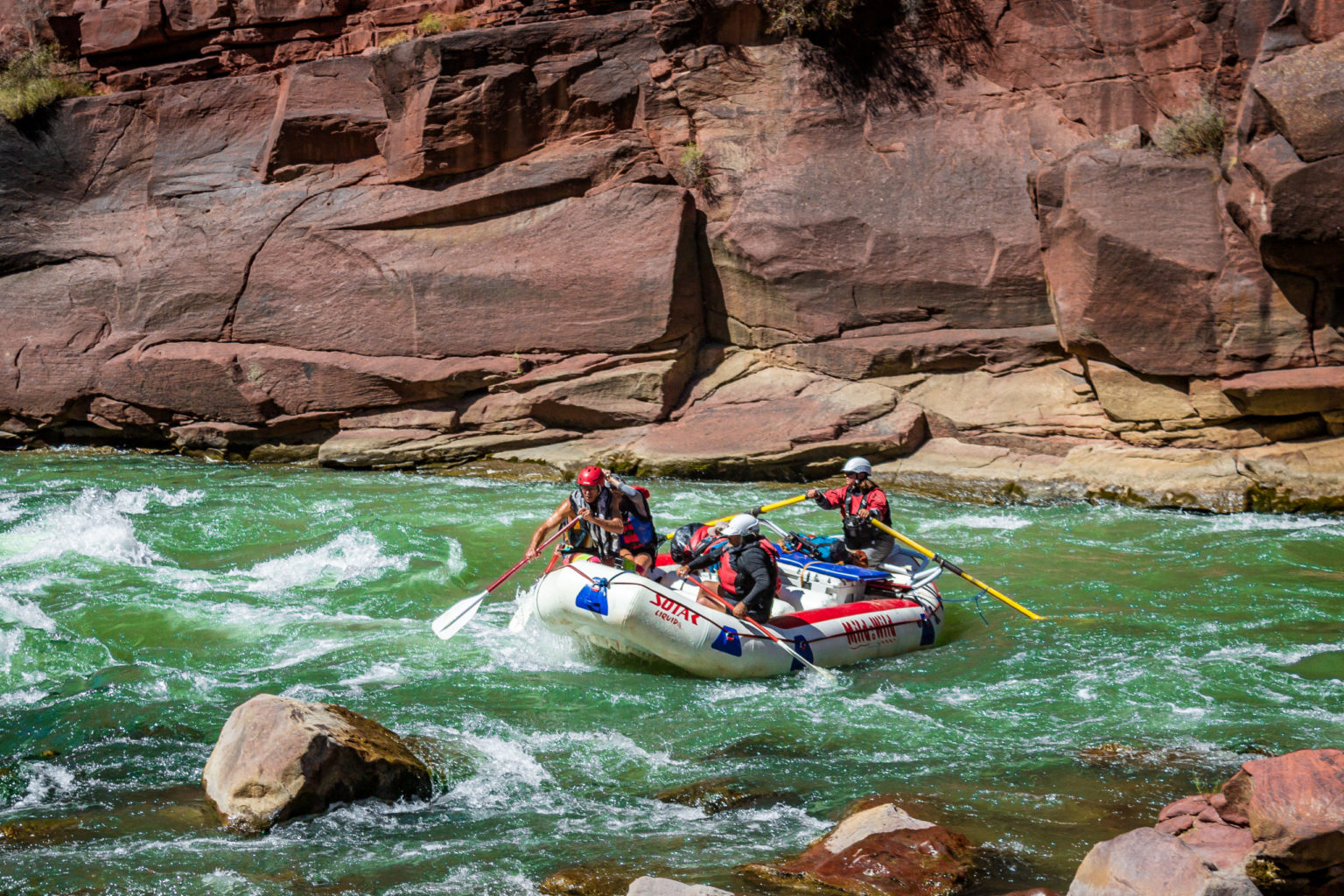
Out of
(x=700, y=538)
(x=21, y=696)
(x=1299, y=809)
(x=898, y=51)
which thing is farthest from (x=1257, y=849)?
(x=898, y=51)

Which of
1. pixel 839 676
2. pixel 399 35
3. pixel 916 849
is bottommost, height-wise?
pixel 839 676

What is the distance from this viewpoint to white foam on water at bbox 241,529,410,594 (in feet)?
29.7

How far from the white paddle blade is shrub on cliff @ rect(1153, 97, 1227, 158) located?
31.7 feet

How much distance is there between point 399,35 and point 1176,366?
11759 mm

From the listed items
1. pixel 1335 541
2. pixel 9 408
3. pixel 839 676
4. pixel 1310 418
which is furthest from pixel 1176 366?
pixel 9 408

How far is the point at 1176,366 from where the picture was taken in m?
12.5

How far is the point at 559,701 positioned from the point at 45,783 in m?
2.64

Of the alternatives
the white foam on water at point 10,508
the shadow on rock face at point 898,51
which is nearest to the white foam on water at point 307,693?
the white foam on water at point 10,508

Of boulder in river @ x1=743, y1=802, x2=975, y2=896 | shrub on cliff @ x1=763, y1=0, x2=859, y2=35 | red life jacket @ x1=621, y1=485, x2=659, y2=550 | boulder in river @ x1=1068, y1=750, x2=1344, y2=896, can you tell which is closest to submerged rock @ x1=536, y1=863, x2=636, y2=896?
boulder in river @ x1=743, y1=802, x2=975, y2=896

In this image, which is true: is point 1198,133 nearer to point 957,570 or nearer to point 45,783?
point 957,570

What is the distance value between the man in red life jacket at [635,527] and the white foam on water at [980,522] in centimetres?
407

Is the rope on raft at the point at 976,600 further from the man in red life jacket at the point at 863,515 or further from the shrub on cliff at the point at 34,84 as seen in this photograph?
the shrub on cliff at the point at 34,84

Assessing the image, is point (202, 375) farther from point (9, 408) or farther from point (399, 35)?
point (399, 35)

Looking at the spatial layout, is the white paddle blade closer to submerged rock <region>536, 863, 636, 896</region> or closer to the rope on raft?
submerged rock <region>536, 863, 636, 896</region>
